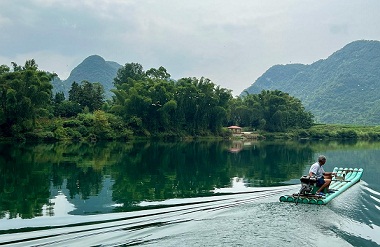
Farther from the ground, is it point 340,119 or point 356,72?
point 356,72

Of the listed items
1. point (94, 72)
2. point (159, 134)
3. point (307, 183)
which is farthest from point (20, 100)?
point (94, 72)

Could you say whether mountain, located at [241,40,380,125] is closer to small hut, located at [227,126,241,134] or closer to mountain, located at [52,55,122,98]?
small hut, located at [227,126,241,134]

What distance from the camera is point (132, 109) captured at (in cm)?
4972

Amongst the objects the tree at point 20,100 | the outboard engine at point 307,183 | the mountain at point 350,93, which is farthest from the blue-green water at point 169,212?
the mountain at point 350,93

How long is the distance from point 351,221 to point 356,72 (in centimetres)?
18856

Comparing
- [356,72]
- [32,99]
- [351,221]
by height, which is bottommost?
[351,221]

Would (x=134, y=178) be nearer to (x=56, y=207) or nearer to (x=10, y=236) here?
(x=56, y=207)

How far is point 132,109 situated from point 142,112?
4.98ft

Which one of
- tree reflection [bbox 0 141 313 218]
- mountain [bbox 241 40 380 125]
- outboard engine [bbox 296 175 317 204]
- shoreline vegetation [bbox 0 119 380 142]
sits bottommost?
tree reflection [bbox 0 141 313 218]

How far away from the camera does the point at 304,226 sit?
747 centimetres

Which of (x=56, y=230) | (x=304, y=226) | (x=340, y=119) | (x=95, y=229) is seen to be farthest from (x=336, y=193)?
(x=340, y=119)

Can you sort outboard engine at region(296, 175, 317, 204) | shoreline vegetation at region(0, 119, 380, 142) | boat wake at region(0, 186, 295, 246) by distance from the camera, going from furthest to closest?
shoreline vegetation at region(0, 119, 380, 142) → outboard engine at region(296, 175, 317, 204) → boat wake at region(0, 186, 295, 246)

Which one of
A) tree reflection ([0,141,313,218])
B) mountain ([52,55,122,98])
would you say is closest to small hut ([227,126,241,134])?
tree reflection ([0,141,313,218])

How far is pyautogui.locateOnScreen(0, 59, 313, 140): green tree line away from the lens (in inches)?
1393
